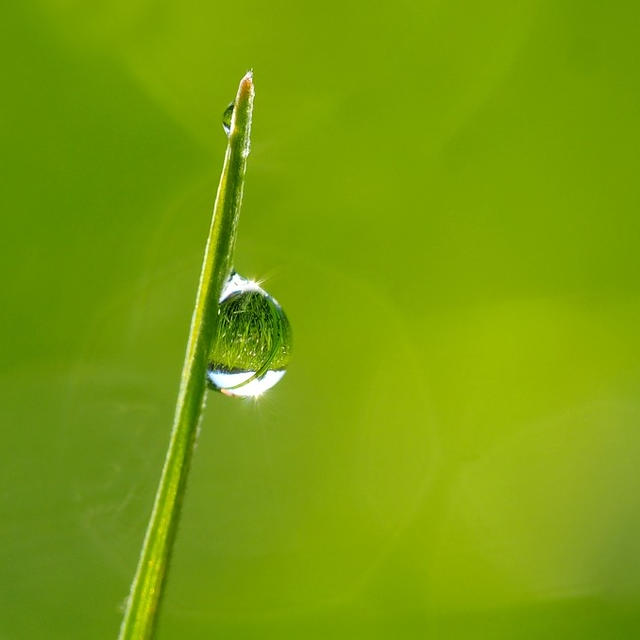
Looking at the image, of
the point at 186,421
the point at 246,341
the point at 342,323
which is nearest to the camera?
the point at 186,421

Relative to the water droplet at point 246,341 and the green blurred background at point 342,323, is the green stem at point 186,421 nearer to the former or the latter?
the water droplet at point 246,341

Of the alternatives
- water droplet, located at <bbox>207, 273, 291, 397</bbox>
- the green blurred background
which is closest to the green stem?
water droplet, located at <bbox>207, 273, 291, 397</bbox>

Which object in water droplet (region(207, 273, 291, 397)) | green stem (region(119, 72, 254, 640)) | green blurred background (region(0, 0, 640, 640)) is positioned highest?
green blurred background (region(0, 0, 640, 640))

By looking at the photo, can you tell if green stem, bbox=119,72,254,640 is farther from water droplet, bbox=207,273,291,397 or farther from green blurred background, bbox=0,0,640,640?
green blurred background, bbox=0,0,640,640

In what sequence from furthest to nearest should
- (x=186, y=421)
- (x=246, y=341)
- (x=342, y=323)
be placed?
(x=342, y=323)
(x=246, y=341)
(x=186, y=421)

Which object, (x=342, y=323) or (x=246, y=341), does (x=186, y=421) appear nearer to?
(x=246, y=341)

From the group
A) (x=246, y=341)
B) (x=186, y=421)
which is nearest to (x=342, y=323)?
(x=246, y=341)
